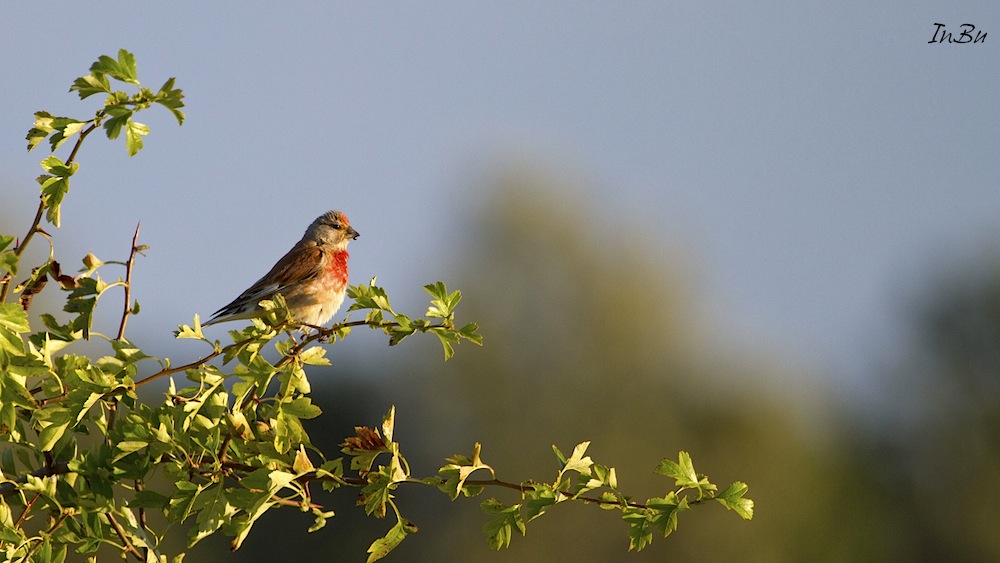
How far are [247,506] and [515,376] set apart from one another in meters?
26.7

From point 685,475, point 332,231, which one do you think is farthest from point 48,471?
point 332,231

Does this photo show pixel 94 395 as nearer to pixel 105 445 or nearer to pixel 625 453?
pixel 105 445

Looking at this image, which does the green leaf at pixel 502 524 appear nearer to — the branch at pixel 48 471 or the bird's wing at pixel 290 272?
the branch at pixel 48 471

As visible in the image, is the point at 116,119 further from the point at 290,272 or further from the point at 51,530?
the point at 290,272

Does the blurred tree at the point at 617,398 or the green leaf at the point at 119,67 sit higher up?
the green leaf at the point at 119,67

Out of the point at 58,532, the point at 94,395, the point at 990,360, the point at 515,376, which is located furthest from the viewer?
the point at 990,360

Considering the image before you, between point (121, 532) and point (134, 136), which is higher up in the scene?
point (134, 136)

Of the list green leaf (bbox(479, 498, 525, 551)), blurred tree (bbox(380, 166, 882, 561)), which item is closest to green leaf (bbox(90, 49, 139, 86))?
green leaf (bbox(479, 498, 525, 551))

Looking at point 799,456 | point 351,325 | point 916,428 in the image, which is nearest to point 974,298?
point 916,428

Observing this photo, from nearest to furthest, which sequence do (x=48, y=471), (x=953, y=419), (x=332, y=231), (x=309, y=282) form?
(x=48, y=471) < (x=309, y=282) < (x=332, y=231) < (x=953, y=419)

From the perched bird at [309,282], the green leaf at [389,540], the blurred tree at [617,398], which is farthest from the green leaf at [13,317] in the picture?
the blurred tree at [617,398]

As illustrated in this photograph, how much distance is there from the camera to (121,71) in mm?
3789

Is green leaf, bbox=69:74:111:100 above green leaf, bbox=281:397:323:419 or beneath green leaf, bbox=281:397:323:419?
above

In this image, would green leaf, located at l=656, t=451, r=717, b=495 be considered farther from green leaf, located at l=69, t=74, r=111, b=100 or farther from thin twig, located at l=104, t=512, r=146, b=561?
green leaf, located at l=69, t=74, r=111, b=100
